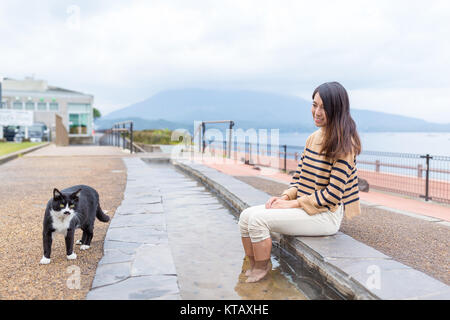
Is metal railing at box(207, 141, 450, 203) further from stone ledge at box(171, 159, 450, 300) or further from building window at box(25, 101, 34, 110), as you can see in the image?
building window at box(25, 101, 34, 110)

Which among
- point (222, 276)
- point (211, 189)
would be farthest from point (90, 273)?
point (211, 189)

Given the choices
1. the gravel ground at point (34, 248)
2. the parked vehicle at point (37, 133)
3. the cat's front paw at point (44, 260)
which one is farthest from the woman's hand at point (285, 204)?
the parked vehicle at point (37, 133)

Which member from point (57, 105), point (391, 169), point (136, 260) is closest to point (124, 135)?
point (391, 169)

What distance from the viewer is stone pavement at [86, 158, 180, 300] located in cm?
264

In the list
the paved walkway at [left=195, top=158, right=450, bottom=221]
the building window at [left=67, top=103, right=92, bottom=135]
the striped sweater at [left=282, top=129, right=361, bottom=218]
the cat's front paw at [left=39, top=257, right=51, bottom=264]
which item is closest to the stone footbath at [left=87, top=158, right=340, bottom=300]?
the cat's front paw at [left=39, top=257, right=51, bottom=264]

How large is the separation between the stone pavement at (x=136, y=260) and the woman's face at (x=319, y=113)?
5.10 ft

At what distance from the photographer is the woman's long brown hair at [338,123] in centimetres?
301

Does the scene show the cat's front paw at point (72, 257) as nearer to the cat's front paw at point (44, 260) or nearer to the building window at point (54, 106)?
the cat's front paw at point (44, 260)

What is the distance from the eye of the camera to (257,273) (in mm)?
3082

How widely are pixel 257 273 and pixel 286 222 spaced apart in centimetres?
44

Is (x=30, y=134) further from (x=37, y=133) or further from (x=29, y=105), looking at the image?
(x=29, y=105)

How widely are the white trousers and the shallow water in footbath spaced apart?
358 mm

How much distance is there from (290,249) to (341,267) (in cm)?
91
